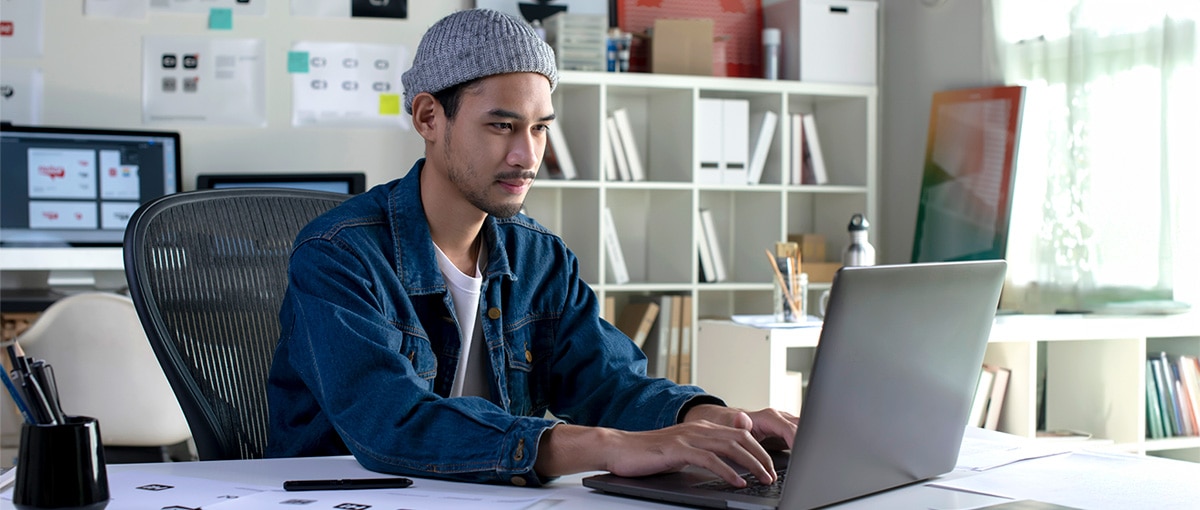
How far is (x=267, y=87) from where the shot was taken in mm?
3861

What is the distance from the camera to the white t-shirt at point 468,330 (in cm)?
147

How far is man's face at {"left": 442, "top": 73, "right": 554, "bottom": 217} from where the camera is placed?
1423 millimetres

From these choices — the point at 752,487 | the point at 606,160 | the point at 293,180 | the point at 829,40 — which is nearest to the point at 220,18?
the point at 293,180

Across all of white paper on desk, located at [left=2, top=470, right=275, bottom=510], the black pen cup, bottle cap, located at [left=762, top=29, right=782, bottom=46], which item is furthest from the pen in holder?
the black pen cup

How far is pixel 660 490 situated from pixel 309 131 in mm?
3108

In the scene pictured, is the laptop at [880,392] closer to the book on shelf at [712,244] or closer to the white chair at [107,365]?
the white chair at [107,365]

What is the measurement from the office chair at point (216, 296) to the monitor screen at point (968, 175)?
2400mm

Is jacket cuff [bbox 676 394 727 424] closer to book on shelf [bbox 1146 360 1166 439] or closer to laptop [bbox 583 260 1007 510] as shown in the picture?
laptop [bbox 583 260 1007 510]

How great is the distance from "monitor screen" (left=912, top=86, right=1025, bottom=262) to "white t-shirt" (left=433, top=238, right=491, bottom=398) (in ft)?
7.61

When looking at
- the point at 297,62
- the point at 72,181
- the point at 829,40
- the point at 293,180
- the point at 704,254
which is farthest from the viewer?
the point at 829,40

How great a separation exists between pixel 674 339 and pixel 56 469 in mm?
3031

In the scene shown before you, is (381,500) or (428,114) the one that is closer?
(381,500)

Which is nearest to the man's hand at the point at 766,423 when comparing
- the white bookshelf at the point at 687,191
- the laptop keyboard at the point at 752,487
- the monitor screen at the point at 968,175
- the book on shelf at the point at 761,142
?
the laptop keyboard at the point at 752,487

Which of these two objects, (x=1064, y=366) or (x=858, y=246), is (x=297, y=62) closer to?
(x=858, y=246)
